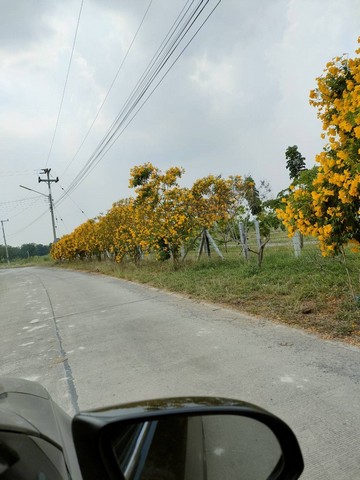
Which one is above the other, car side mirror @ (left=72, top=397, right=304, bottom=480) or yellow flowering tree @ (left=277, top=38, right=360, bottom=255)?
yellow flowering tree @ (left=277, top=38, right=360, bottom=255)

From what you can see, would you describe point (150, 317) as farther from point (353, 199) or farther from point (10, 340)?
point (353, 199)

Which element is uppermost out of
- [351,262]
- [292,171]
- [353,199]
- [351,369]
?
[292,171]

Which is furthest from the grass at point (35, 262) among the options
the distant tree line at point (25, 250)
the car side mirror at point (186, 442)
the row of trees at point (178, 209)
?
the car side mirror at point (186, 442)

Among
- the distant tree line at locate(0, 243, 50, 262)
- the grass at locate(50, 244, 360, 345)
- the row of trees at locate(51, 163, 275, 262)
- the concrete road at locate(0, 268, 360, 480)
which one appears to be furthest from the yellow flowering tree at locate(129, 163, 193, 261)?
the distant tree line at locate(0, 243, 50, 262)

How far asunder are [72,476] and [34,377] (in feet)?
12.1

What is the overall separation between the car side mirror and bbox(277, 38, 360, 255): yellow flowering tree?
10.9 feet

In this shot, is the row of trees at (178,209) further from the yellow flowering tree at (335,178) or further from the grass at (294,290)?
the yellow flowering tree at (335,178)

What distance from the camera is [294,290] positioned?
6.54 meters

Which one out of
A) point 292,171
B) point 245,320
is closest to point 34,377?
point 245,320

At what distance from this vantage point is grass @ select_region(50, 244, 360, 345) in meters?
4.86

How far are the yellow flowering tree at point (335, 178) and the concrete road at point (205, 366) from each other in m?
1.40

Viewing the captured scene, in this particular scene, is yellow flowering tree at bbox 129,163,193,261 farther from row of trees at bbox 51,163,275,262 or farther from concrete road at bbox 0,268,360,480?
concrete road at bbox 0,268,360,480

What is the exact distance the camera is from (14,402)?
1.19 meters

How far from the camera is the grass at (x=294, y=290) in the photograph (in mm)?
4859
